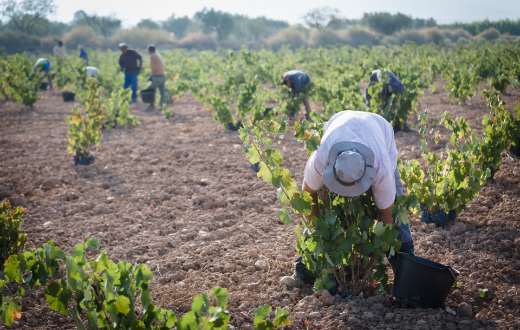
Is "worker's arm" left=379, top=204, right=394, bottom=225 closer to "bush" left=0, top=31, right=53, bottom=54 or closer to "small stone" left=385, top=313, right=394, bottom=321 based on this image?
"small stone" left=385, top=313, right=394, bottom=321

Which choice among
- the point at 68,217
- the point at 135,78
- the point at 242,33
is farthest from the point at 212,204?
the point at 242,33

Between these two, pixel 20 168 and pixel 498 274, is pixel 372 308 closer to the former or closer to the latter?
Result: pixel 498 274

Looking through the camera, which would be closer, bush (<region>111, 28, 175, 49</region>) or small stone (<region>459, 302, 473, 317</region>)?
small stone (<region>459, 302, 473, 317</region>)

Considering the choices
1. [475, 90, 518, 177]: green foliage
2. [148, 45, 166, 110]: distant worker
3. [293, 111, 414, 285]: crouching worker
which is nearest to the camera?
[293, 111, 414, 285]: crouching worker

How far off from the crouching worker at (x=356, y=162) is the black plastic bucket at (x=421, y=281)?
0.29 metres

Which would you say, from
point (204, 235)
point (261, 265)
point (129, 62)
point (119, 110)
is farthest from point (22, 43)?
point (261, 265)

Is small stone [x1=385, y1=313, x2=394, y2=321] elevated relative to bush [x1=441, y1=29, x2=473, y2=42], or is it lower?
lower

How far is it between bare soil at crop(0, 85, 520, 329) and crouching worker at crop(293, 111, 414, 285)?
2.43 feet

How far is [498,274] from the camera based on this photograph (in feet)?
10.1

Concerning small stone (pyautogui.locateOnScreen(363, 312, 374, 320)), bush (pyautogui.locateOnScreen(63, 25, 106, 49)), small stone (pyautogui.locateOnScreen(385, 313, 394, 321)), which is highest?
bush (pyautogui.locateOnScreen(63, 25, 106, 49))

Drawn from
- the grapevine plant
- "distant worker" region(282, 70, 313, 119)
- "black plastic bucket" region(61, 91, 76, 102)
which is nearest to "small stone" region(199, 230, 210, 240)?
the grapevine plant

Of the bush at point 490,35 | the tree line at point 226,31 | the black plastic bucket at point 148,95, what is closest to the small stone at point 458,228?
the black plastic bucket at point 148,95

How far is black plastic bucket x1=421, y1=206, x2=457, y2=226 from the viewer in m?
3.84

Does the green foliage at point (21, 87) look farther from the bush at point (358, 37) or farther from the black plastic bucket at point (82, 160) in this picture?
the bush at point (358, 37)
